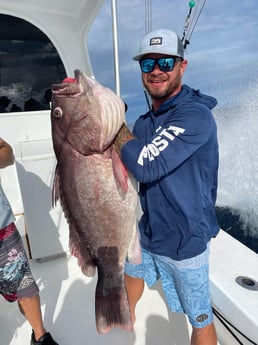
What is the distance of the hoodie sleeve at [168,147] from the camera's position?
1.34m

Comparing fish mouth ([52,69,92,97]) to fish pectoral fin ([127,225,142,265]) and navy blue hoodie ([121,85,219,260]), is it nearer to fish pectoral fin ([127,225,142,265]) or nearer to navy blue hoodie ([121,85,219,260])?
navy blue hoodie ([121,85,219,260])

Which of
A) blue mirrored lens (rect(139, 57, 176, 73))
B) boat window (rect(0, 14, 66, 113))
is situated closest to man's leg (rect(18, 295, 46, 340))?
blue mirrored lens (rect(139, 57, 176, 73))

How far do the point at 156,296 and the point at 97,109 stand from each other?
1.88 meters

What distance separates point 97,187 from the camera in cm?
145

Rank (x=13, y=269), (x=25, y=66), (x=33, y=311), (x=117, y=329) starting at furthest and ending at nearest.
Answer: (x=25, y=66) < (x=117, y=329) < (x=33, y=311) < (x=13, y=269)

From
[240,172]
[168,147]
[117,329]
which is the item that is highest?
[168,147]

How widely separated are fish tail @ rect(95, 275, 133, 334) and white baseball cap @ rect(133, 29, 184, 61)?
1.12 m

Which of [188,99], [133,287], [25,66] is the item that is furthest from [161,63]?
[25,66]

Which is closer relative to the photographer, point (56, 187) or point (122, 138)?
point (122, 138)

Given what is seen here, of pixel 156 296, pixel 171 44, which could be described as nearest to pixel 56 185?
pixel 171 44

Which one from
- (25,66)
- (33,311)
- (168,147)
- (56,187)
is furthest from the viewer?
(25,66)

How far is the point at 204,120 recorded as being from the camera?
4.69 feet

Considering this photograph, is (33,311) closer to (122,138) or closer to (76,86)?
(122,138)

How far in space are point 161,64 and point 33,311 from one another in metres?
1.64
